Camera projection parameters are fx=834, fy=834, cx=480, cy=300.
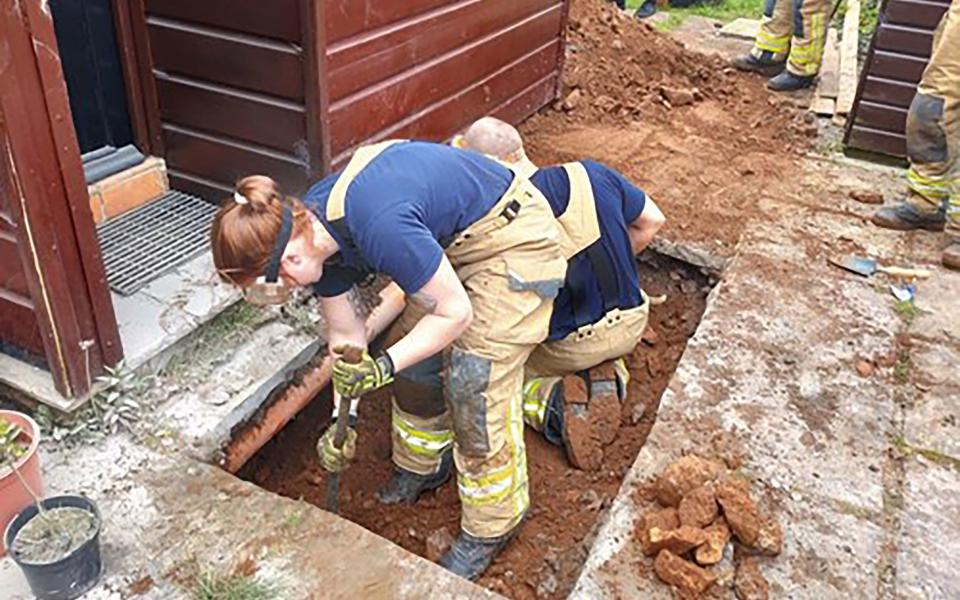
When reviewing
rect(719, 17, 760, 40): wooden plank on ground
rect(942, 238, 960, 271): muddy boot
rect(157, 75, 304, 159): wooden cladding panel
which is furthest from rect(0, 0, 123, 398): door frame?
rect(719, 17, 760, 40): wooden plank on ground

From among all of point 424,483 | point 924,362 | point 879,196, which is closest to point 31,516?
point 424,483

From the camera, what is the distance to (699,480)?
2.52m

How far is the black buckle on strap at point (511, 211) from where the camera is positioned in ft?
A: 8.04

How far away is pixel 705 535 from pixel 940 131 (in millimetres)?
2915

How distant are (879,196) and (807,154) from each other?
2.53 feet

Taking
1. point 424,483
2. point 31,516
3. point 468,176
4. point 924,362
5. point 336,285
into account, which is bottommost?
point 424,483

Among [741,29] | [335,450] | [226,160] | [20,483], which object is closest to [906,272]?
[335,450]

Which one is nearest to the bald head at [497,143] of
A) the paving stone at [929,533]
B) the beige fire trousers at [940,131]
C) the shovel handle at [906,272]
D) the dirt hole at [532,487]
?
the dirt hole at [532,487]

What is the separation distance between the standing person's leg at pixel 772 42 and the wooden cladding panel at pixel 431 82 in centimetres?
240

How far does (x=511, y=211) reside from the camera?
2.46 metres

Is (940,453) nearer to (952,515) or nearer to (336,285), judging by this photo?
(952,515)

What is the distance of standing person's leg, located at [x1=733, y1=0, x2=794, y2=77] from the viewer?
704 centimetres

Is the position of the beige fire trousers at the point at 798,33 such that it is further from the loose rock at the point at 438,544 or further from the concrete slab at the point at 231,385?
the loose rock at the point at 438,544

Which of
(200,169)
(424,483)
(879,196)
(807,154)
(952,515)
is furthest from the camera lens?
A: (807,154)
